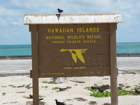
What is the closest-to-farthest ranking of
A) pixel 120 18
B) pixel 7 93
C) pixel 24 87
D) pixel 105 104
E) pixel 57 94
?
1. pixel 120 18
2. pixel 105 104
3. pixel 57 94
4. pixel 7 93
5. pixel 24 87

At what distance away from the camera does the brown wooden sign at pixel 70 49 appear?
316 inches

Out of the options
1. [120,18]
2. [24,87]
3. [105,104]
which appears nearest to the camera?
[120,18]

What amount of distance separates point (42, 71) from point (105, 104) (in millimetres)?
2242

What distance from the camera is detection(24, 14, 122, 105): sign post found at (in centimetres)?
801

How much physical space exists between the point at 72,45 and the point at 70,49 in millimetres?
110

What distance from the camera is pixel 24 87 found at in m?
13.8

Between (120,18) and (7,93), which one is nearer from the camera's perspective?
(120,18)

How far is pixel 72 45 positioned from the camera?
8070 millimetres

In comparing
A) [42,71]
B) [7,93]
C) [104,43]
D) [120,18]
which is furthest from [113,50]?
[7,93]

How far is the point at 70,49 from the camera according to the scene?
26.5 ft

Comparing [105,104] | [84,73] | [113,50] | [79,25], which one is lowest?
[105,104]

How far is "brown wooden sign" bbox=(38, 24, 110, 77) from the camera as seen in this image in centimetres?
804

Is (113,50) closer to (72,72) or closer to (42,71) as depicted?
(72,72)

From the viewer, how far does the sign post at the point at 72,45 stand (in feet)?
26.3
